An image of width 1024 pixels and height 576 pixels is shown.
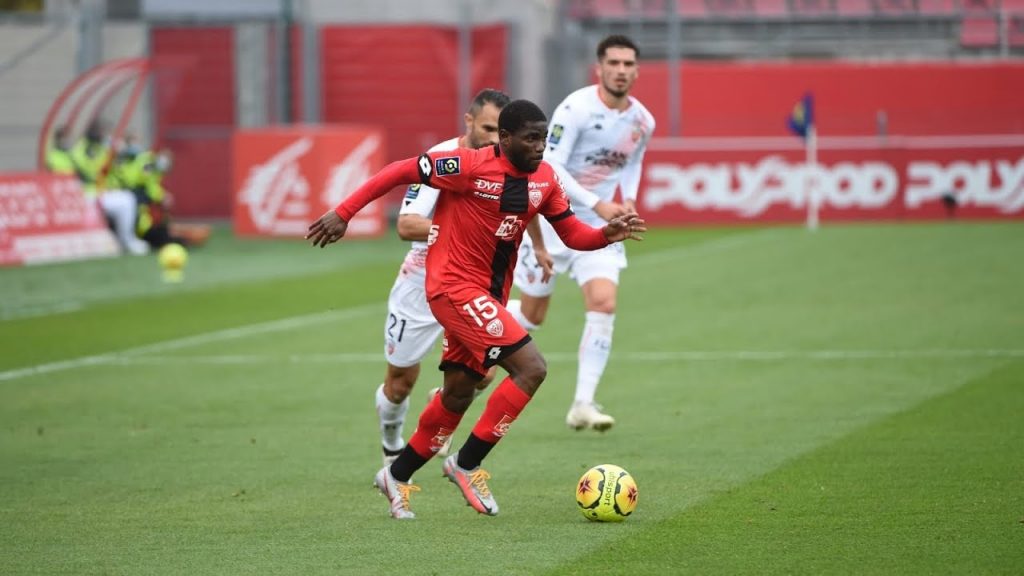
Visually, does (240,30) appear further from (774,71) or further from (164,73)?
(774,71)

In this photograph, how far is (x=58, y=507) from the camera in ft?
27.4

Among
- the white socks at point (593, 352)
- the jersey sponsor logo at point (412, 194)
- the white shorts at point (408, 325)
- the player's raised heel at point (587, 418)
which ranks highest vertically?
the jersey sponsor logo at point (412, 194)

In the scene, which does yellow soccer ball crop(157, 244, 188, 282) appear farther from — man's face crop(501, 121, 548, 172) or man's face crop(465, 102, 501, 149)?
man's face crop(501, 121, 548, 172)

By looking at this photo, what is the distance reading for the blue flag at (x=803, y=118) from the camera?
29766mm

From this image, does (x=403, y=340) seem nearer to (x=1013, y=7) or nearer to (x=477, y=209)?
(x=477, y=209)

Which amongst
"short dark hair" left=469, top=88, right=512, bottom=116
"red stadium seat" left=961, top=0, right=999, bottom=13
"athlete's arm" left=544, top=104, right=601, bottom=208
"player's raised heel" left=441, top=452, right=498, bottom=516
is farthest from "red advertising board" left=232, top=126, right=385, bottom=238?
"player's raised heel" left=441, top=452, right=498, bottom=516

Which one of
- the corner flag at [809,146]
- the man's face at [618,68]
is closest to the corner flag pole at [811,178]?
the corner flag at [809,146]

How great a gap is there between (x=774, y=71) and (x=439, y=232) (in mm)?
29098

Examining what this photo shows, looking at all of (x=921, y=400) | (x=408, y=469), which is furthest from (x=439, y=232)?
(x=921, y=400)

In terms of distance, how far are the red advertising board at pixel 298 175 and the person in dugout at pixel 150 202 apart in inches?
66.7

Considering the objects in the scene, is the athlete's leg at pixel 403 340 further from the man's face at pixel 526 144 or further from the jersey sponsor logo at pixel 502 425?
the man's face at pixel 526 144

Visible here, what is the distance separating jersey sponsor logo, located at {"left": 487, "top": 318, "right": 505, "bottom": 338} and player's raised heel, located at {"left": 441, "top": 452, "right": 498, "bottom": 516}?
27.7 inches

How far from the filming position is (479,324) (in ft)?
25.5

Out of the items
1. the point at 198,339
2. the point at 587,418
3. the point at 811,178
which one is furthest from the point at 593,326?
the point at 811,178
